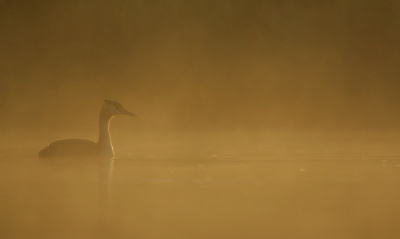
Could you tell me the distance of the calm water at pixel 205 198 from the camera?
5141mm

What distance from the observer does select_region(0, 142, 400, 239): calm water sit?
514cm

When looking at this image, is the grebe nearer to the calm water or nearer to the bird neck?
the bird neck

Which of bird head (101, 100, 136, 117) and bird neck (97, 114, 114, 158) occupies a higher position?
bird head (101, 100, 136, 117)

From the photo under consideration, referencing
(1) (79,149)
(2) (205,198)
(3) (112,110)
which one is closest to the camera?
(2) (205,198)

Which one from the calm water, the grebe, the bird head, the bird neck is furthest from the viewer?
the bird head

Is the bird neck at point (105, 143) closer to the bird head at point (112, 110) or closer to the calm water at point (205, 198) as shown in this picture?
the bird head at point (112, 110)

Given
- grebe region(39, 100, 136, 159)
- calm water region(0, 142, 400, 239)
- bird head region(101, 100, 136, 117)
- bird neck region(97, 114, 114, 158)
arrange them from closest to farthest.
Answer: calm water region(0, 142, 400, 239), grebe region(39, 100, 136, 159), bird neck region(97, 114, 114, 158), bird head region(101, 100, 136, 117)

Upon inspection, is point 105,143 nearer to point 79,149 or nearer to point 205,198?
point 79,149

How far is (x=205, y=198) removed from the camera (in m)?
6.46

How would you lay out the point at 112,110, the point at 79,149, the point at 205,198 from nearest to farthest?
Result: the point at 205,198
the point at 79,149
the point at 112,110

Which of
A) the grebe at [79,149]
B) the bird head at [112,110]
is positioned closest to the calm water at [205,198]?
the grebe at [79,149]

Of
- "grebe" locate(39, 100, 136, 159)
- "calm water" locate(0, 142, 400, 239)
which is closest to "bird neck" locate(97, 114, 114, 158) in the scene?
"grebe" locate(39, 100, 136, 159)

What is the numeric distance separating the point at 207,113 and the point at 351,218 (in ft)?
69.0

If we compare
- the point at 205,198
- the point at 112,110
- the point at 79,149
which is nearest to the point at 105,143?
the point at 79,149
